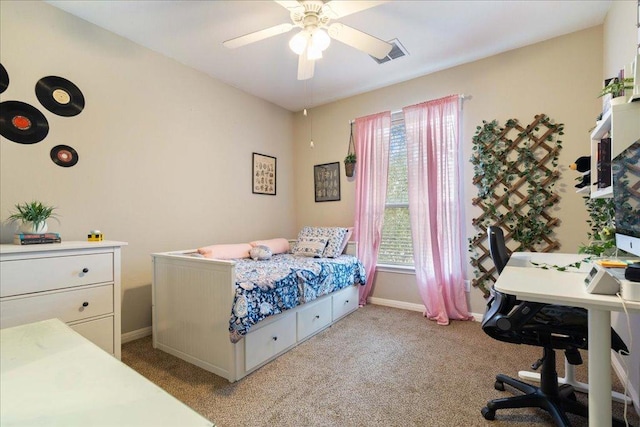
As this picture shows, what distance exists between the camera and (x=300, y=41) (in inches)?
73.2

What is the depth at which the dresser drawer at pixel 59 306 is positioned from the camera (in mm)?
1553

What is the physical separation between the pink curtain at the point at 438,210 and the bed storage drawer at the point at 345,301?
2.32ft

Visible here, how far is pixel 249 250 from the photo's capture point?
310 cm

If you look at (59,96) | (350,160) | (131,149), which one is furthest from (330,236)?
(59,96)

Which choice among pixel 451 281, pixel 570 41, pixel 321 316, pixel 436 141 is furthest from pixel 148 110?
pixel 570 41

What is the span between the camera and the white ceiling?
2129mm

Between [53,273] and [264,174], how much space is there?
2366 mm

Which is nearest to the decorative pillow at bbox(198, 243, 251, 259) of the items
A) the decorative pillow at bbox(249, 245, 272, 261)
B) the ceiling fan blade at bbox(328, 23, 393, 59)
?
the decorative pillow at bbox(249, 245, 272, 261)

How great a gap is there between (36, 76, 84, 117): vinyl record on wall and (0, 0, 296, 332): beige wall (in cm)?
4

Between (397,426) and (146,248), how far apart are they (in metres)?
2.38

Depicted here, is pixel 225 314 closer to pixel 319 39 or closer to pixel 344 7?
pixel 319 39

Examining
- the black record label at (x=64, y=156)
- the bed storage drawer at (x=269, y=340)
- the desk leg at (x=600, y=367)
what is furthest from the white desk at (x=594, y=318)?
the black record label at (x=64, y=156)

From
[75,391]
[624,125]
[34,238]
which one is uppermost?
[624,125]

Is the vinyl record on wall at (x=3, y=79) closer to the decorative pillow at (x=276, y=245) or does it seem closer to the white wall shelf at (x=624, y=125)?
the decorative pillow at (x=276, y=245)
